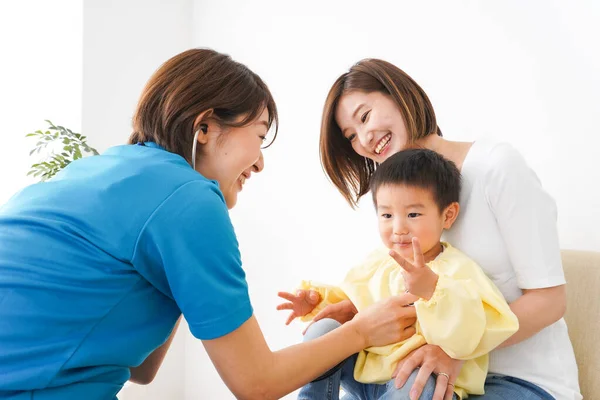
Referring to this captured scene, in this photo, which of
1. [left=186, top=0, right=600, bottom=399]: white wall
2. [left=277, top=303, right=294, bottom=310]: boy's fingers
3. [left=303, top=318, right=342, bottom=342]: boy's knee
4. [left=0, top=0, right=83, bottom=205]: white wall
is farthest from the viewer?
[left=0, top=0, right=83, bottom=205]: white wall

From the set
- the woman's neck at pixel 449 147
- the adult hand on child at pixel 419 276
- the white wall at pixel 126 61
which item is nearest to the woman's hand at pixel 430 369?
the adult hand on child at pixel 419 276

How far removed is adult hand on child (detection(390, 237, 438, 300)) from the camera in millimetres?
1184

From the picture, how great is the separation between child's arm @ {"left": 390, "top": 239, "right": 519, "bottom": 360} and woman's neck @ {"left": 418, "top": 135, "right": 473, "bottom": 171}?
405 mm

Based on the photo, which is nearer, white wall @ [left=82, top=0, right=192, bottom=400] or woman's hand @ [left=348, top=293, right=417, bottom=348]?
woman's hand @ [left=348, top=293, right=417, bottom=348]

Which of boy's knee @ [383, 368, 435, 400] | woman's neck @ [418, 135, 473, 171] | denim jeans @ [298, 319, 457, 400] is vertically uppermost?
woman's neck @ [418, 135, 473, 171]

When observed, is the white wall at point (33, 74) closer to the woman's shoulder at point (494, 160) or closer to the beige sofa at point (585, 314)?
the woman's shoulder at point (494, 160)

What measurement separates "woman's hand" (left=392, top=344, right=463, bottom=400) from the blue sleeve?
1.29 ft

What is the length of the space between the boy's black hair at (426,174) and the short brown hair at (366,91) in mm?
183

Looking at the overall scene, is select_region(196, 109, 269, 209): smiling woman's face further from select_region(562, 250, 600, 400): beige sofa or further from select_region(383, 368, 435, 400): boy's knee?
select_region(562, 250, 600, 400): beige sofa

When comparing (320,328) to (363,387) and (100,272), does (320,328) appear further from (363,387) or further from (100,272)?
(100,272)

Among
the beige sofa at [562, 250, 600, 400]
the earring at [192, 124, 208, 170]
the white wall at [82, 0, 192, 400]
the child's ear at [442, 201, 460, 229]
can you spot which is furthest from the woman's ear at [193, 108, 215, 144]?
the white wall at [82, 0, 192, 400]

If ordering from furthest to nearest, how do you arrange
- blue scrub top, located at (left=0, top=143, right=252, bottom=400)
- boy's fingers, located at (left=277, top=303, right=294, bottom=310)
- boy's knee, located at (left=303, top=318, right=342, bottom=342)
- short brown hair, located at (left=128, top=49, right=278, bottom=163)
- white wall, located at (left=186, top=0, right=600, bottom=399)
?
white wall, located at (left=186, top=0, right=600, bottom=399)
boy's fingers, located at (left=277, top=303, right=294, bottom=310)
boy's knee, located at (left=303, top=318, right=342, bottom=342)
short brown hair, located at (left=128, top=49, right=278, bottom=163)
blue scrub top, located at (left=0, top=143, right=252, bottom=400)

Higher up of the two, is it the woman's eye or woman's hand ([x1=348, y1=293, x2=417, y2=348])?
the woman's eye

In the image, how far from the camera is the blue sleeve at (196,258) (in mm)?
1086
